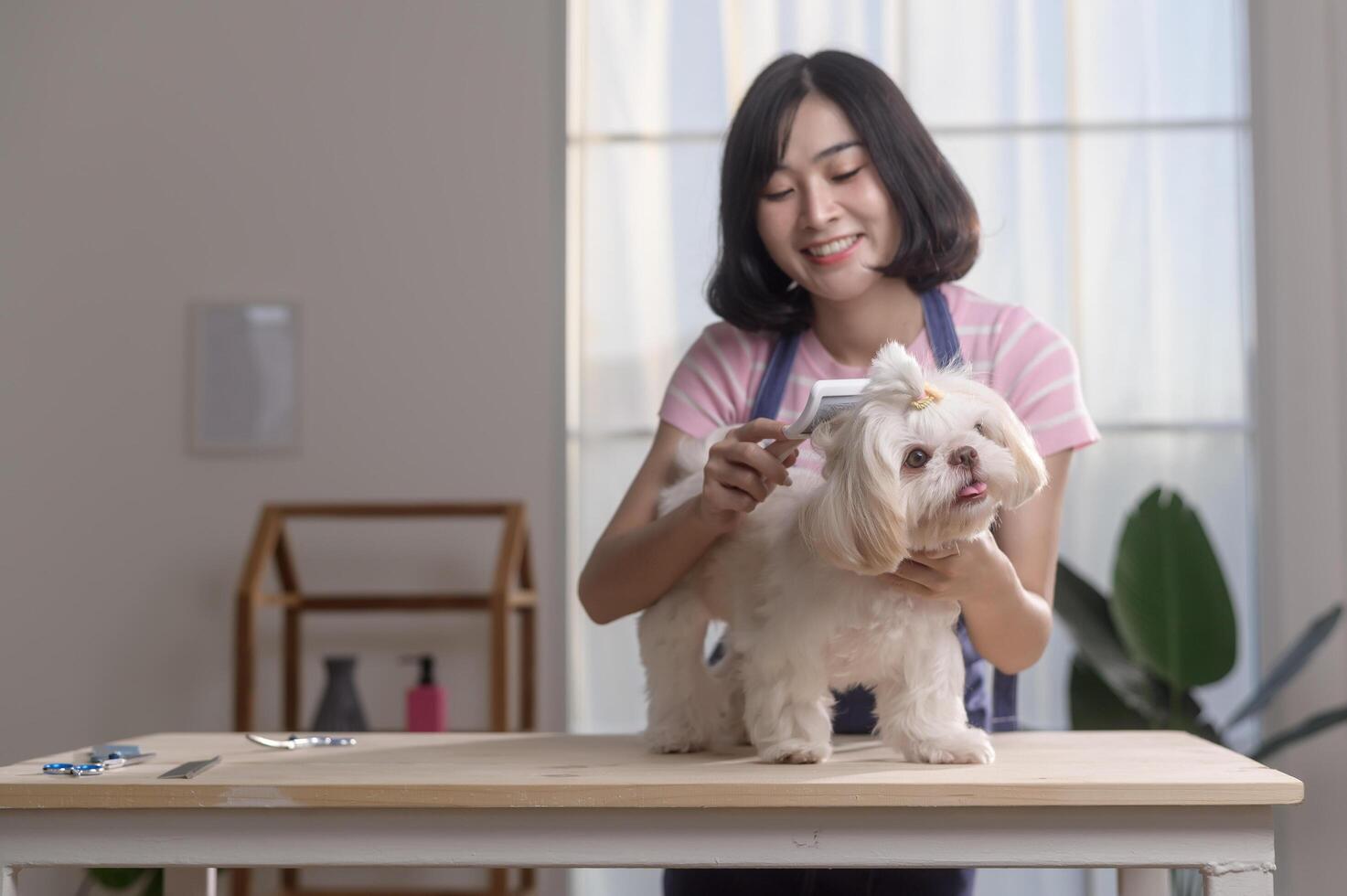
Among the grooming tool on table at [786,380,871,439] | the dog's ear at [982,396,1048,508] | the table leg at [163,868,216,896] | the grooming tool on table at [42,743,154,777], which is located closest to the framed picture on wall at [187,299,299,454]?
the table leg at [163,868,216,896]

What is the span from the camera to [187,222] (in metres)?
3.34

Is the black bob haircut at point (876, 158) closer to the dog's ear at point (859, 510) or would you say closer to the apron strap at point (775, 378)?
the apron strap at point (775, 378)

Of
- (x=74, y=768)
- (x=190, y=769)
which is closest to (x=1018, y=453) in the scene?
(x=190, y=769)

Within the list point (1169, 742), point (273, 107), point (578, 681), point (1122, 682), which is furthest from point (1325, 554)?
point (273, 107)

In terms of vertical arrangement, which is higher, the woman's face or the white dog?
the woman's face

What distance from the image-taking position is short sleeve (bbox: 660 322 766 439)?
153 cm

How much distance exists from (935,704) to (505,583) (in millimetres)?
1665

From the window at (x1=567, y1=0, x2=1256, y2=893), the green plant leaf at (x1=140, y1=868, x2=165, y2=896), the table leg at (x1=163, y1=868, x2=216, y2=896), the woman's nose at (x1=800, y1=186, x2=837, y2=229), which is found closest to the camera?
the woman's nose at (x1=800, y1=186, x2=837, y2=229)

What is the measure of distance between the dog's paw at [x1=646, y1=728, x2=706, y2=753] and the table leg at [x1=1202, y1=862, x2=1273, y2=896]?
19.4 inches

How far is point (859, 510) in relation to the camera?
3.56 feet

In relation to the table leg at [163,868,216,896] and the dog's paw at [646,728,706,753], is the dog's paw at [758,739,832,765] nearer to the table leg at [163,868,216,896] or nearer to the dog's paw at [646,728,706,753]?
the dog's paw at [646,728,706,753]

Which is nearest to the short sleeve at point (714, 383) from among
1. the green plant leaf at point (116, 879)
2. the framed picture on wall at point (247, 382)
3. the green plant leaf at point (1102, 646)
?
the green plant leaf at point (1102, 646)

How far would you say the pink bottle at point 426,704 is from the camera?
296cm

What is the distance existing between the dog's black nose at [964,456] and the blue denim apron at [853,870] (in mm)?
348
